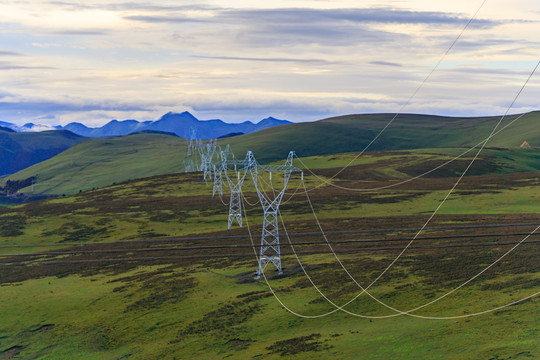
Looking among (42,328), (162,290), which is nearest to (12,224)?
(42,328)

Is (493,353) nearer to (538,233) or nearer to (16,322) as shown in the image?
(538,233)

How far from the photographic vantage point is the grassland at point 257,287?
52.4 m

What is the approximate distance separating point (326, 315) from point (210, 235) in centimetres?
5188

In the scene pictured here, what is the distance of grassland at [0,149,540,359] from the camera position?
52.4m

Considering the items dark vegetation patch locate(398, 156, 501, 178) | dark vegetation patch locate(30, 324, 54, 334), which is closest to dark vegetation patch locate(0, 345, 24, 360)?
dark vegetation patch locate(30, 324, 54, 334)

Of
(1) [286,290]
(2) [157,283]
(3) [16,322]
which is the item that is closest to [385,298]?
(1) [286,290]

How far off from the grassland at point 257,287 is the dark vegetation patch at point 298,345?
0.66ft

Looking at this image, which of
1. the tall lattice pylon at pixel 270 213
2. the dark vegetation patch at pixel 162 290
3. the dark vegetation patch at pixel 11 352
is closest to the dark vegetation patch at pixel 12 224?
the dark vegetation patch at pixel 162 290

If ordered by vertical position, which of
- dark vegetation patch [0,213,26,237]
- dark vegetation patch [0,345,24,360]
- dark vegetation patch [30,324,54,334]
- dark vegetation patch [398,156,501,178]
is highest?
dark vegetation patch [398,156,501,178]

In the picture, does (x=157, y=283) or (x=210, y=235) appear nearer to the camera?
(x=157, y=283)

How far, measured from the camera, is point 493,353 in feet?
145

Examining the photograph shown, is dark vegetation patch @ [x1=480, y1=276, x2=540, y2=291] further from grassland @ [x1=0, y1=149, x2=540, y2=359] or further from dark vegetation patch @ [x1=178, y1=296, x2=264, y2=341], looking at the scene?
dark vegetation patch @ [x1=178, y1=296, x2=264, y2=341]

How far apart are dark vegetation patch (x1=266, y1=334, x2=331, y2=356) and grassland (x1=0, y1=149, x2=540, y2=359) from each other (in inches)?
7.9

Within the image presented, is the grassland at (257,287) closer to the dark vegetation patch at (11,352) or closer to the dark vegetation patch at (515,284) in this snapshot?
the dark vegetation patch at (515,284)
